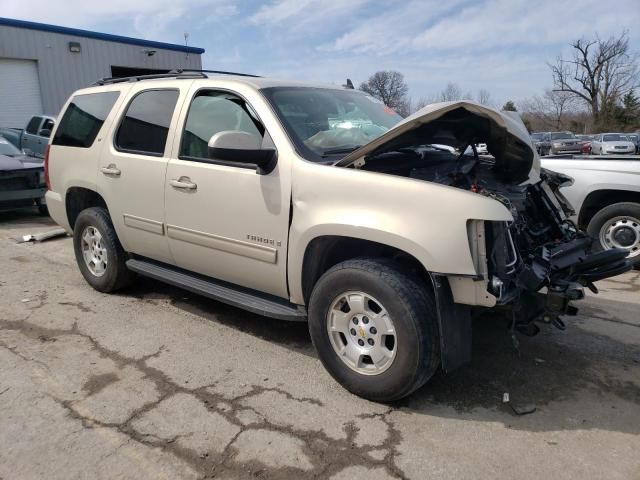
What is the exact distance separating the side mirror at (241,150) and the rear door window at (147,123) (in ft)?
3.56

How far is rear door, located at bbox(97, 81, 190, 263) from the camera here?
4152 mm

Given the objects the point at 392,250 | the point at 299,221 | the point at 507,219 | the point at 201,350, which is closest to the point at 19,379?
the point at 201,350

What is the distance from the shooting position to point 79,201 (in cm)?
530

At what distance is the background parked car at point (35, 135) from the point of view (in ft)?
44.4

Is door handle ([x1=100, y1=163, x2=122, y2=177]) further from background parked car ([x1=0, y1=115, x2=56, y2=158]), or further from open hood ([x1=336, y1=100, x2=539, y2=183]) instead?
background parked car ([x1=0, y1=115, x2=56, y2=158])

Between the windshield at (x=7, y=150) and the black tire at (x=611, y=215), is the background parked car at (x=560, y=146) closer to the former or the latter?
the black tire at (x=611, y=215)

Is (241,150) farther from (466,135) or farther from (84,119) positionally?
(84,119)

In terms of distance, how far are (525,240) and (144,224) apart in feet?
9.62

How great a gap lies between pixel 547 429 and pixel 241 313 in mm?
2621

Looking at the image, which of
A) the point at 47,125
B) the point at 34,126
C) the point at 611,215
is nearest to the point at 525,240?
the point at 611,215

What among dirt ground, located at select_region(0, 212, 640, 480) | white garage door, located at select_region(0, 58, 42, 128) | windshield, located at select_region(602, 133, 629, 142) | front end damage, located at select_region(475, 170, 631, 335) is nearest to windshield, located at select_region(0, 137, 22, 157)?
dirt ground, located at select_region(0, 212, 640, 480)

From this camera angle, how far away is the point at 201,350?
3885 millimetres

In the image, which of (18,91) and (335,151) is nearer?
(335,151)

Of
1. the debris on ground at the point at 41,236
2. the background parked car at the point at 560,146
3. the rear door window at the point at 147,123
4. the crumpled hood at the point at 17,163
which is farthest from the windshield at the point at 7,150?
the background parked car at the point at 560,146
